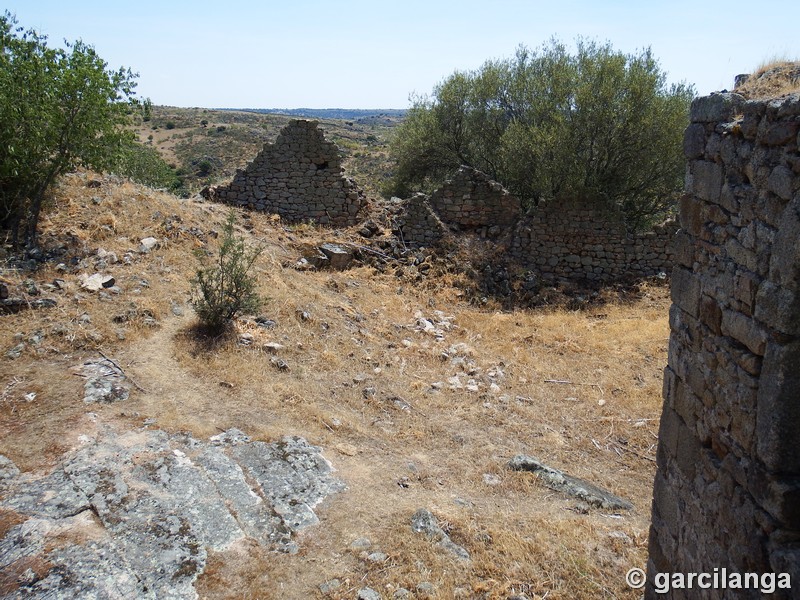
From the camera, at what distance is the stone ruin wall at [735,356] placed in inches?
103

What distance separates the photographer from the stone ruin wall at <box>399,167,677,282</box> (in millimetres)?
13227

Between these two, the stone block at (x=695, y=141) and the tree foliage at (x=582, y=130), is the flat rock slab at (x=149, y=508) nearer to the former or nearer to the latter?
the stone block at (x=695, y=141)

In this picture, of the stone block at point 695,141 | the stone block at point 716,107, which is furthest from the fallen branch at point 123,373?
the stone block at point 716,107

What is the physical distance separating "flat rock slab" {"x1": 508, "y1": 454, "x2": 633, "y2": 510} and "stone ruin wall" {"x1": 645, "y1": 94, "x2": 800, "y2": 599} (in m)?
1.78

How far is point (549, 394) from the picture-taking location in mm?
8430

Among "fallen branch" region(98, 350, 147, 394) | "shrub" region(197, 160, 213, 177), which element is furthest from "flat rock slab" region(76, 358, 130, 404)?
"shrub" region(197, 160, 213, 177)

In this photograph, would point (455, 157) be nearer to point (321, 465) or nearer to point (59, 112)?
point (59, 112)

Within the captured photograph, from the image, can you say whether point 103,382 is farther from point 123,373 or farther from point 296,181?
point 296,181

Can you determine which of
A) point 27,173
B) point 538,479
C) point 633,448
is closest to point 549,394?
point 633,448

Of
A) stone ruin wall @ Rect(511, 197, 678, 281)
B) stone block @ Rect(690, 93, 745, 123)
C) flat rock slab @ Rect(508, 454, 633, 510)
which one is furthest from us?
stone ruin wall @ Rect(511, 197, 678, 281)

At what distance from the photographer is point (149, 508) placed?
477 cm

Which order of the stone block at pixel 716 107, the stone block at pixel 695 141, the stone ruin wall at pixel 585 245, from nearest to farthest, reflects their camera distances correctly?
1. the stone block at pixel 716 107
2. the stone block at pixel 695 141
3. the stone ruin wall at pixel 585 245

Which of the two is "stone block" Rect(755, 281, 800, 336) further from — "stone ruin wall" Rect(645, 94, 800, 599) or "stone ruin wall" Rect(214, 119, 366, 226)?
"stone ruin wall" Rect(214, 119, 366, 226)

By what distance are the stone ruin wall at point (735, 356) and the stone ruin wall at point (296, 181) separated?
35.0 feet
